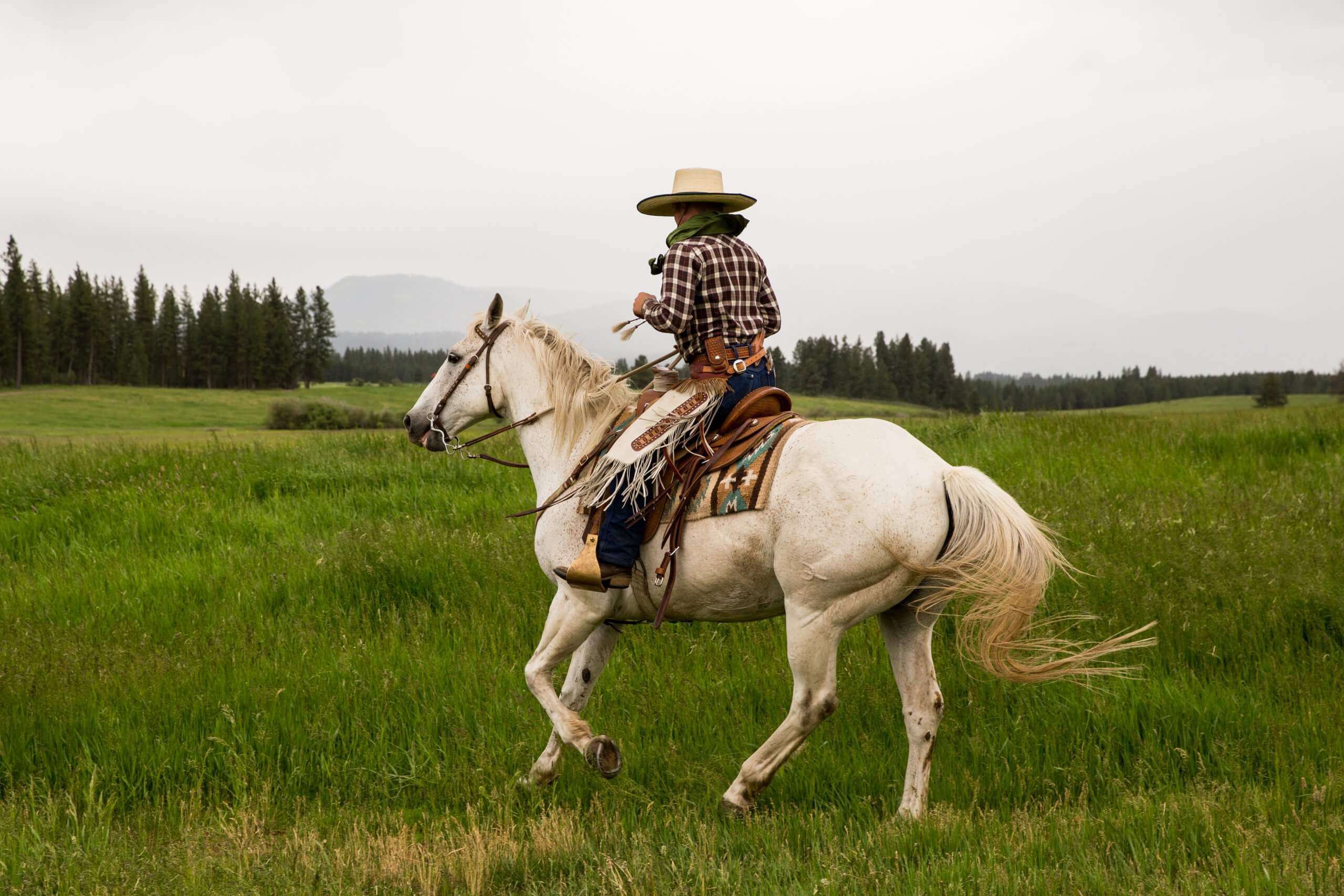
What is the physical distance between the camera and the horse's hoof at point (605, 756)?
4604 millimetres

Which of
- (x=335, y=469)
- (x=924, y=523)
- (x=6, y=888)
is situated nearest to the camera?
(x=6, y=888)

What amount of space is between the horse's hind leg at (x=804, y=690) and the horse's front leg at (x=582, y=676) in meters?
1.17

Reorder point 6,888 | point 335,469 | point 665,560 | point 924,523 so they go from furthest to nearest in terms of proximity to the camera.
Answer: point 335,469 → point 665,560 → point 924,523 → point 6,888

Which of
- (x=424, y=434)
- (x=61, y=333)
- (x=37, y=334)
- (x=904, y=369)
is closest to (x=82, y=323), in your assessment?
(x=61, y=333)

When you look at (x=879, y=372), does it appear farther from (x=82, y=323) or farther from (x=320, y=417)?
(x=82, y=323)

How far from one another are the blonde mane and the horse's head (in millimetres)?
137

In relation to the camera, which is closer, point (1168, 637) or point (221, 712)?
point (221, 712)

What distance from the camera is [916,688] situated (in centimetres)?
488

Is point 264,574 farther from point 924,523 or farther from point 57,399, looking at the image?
point 57,399

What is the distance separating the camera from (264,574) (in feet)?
28.5

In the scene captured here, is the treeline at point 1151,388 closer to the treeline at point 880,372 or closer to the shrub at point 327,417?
the treeline at point 880,372

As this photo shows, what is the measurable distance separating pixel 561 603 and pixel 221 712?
2.80 m

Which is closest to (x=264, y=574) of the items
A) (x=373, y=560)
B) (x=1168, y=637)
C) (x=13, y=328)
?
(x=373, y=560)

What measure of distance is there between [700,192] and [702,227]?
0.64 ft
